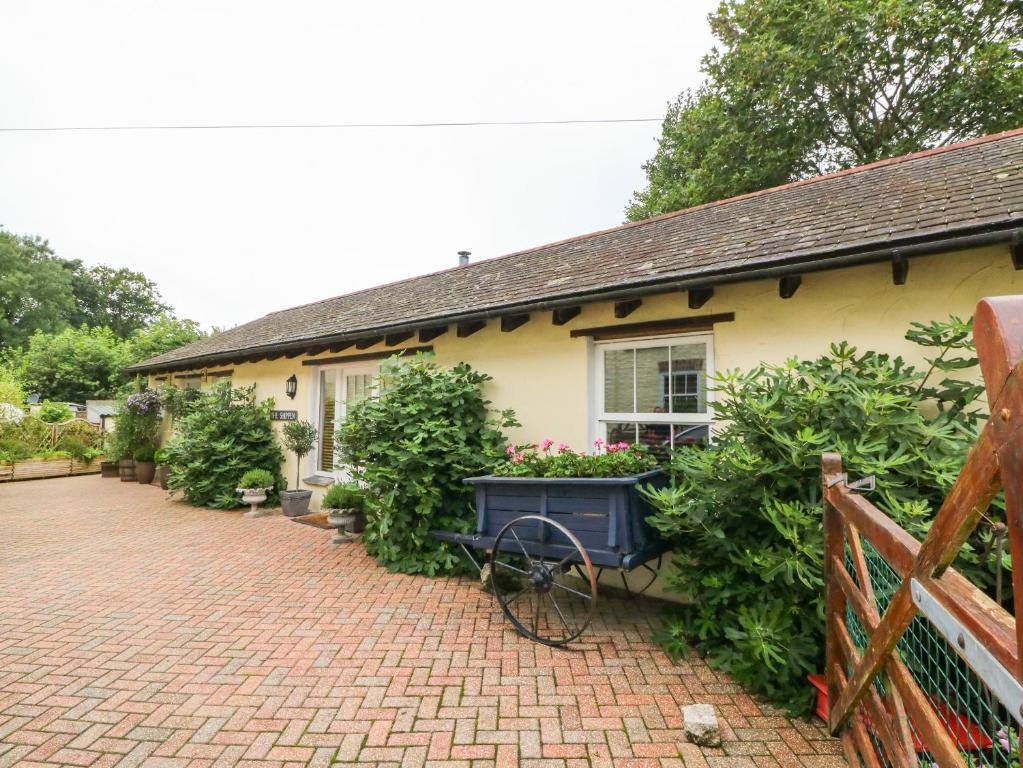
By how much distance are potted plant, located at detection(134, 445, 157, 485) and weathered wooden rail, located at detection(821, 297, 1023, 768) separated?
1412 centimetres

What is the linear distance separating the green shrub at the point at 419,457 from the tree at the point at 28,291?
3306 cm

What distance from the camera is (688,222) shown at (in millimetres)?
6691

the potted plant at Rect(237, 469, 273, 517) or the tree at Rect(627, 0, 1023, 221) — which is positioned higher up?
the tree at Rect(627, 0, 1023, 221)

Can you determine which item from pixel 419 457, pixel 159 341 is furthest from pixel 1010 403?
pixel 159 341

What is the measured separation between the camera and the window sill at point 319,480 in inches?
314

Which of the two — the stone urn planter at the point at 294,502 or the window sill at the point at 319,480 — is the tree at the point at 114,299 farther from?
the stone urn planter at the point at 294,502

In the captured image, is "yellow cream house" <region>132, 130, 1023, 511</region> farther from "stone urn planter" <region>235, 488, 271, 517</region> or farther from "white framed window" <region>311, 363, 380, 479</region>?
"stone urn planter" <region>235, 488, 271, 517</region>

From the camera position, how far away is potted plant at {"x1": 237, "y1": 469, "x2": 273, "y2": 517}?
7824 millimetres

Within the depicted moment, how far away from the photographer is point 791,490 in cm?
→ 293

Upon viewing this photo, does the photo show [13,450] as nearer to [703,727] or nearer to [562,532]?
[562,532]

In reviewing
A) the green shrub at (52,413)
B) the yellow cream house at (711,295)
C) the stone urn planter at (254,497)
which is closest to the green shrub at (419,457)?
the yellow cream house at (711,295)

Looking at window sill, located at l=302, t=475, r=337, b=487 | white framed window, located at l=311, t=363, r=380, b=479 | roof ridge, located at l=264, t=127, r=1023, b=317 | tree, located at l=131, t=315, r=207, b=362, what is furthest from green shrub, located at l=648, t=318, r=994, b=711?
tree, located at l=131, t=315, r=207, b=362

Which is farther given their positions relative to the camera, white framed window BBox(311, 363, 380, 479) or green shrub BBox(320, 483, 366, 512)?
white framed window BBox(311, 363, 380, 479)

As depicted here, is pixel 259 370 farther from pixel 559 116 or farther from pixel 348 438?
pixel 559 116
